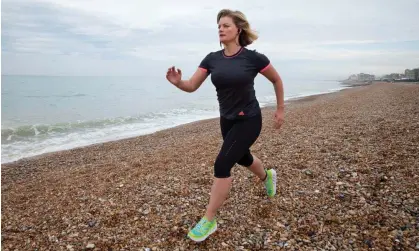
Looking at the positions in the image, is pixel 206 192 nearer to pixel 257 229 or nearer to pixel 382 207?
pixel 257 229

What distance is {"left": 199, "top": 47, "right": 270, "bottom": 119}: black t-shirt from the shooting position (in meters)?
3.91

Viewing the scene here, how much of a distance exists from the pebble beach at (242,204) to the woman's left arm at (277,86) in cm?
164

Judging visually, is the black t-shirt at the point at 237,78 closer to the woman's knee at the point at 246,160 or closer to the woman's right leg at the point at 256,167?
the woman's knee at the point at 246,160

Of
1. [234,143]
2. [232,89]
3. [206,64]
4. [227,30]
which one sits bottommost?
[234,143]

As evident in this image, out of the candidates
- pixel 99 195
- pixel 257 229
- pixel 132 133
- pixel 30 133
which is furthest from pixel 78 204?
pixel 30 133

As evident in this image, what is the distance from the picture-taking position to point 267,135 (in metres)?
12.4

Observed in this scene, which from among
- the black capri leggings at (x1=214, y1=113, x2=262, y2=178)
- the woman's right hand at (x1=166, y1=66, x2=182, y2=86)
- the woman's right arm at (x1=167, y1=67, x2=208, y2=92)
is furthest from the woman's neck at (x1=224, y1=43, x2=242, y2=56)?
the black capri leggings at (x1=214, y1=113, x2=262, y2=178)

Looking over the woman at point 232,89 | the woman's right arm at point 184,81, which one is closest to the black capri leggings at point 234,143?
the woman at point 232,89

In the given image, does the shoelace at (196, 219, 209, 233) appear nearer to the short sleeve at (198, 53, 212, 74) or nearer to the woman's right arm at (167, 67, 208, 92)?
the woman's right arm at (167, 67, 208, 92)

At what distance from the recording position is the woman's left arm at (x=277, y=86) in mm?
4125

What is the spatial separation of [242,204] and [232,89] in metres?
2.39

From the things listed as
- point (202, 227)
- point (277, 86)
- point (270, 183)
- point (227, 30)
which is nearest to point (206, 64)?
point (227, 30)

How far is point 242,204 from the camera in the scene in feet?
17.7

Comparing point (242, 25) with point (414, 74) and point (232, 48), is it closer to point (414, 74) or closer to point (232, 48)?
point (232, 48)
